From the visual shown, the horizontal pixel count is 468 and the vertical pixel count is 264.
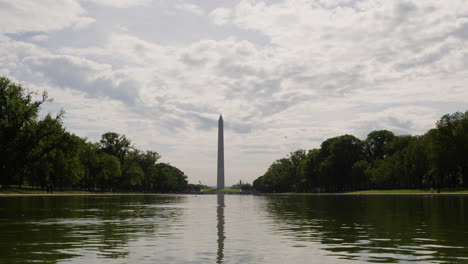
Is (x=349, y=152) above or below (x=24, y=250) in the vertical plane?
above

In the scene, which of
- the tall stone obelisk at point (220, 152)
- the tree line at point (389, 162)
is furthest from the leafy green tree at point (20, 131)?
the tree line at point (389, 162)

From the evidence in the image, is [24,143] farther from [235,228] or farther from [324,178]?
[324,178]

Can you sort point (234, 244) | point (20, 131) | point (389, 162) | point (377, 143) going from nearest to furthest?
point (234, 244) < point (20, 131) < point (389, 162) < point (377, 143)

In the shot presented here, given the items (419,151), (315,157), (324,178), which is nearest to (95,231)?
(419,151)

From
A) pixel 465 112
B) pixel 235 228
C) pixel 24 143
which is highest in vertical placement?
pixel 465 112

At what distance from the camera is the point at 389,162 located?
126 metres

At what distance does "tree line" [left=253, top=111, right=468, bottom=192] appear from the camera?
10112 centimetres

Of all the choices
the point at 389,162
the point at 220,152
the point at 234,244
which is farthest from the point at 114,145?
Answer: the point at 234,244

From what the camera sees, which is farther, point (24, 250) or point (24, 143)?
point (24, 143)

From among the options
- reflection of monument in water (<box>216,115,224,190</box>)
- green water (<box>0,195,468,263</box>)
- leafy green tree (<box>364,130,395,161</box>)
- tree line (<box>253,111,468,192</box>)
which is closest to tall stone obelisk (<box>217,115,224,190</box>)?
reflection of monument in water (<box>216,115,224,190</box>)

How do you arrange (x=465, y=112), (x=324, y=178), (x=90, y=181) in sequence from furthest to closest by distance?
(x=324, y=178), (x=90, y=181), (x=465, y=112)

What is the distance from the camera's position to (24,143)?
270 ft

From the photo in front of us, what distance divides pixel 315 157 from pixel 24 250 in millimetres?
149693

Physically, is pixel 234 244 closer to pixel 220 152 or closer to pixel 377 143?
pixel 220 152
